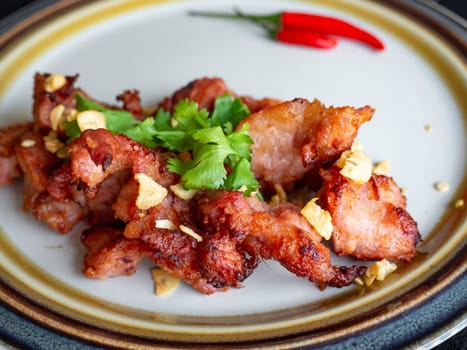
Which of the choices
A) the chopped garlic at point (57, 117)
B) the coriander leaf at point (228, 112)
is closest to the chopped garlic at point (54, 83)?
the chopped garlic at point (57, 117)

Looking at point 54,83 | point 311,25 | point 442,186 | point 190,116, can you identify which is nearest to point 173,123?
point 190,116

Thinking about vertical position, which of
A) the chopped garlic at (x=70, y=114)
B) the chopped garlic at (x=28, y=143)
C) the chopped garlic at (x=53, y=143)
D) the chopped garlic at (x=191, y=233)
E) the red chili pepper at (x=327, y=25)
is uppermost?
the red chili pepper at (x=327, y=25)

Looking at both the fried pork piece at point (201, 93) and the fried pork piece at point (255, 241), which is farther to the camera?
the fried pork piece at point (201, 93)

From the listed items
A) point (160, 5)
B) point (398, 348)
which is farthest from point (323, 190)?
point (160, 5)

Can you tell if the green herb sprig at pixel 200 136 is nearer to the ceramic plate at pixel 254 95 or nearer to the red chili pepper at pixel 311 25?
the ceramic plate at pixel 254 95

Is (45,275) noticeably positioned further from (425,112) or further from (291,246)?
(425,112)
